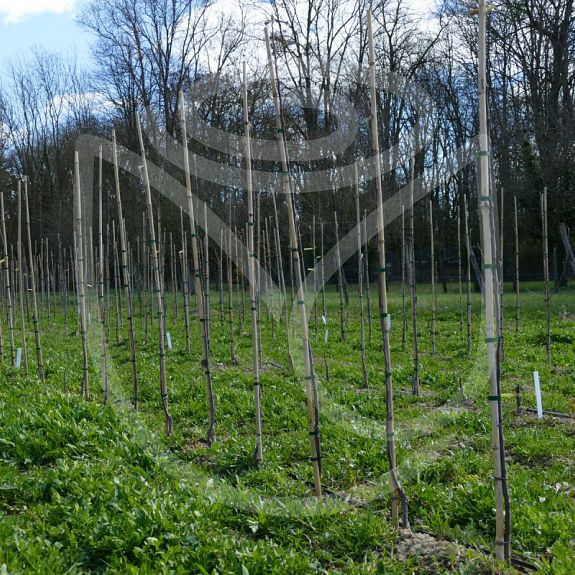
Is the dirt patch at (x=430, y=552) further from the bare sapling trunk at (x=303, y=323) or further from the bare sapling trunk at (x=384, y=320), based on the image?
the bare sapling trunk at (x=303, y=323)

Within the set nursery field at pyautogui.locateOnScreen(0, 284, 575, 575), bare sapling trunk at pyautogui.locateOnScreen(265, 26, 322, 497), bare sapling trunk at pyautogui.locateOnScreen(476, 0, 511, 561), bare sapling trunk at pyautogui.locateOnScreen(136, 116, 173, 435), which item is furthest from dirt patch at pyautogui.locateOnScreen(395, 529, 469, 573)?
bare sapling trunk at pyautogui.locateOnScreen(136, 116, 173, 435)

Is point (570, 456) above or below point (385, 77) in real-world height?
below

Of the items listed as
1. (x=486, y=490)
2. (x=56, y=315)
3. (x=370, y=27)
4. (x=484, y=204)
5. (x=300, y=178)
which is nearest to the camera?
(x=484, y=204)

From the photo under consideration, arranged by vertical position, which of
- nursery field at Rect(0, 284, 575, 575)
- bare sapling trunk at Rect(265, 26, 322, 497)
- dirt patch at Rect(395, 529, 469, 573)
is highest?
bare sapling trunk at Rect(265, 26, 322, 497)

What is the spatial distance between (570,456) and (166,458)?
2.83 metres

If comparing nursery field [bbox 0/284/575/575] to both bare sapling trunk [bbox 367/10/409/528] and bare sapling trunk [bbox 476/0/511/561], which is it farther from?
bare sapling trunk [bbox 476/0/511/561]

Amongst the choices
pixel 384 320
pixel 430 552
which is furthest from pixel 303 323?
pixel 430 552

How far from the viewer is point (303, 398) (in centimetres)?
656

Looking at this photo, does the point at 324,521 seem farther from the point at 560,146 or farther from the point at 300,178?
the point at 300,178

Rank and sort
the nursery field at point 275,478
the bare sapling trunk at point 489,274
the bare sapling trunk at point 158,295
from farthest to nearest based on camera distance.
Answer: the bare sapling trunk at point 158,295
the nursery field at point 275,478
the bare sapling trunk at point 489,274

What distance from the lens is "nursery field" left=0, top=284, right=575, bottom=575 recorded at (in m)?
3.14

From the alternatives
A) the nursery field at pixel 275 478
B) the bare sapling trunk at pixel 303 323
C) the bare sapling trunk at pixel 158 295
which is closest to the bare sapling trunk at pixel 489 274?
the nursery field at pixel 275 478

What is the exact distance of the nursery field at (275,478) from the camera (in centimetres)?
314

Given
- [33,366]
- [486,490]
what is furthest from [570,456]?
[33,366]
